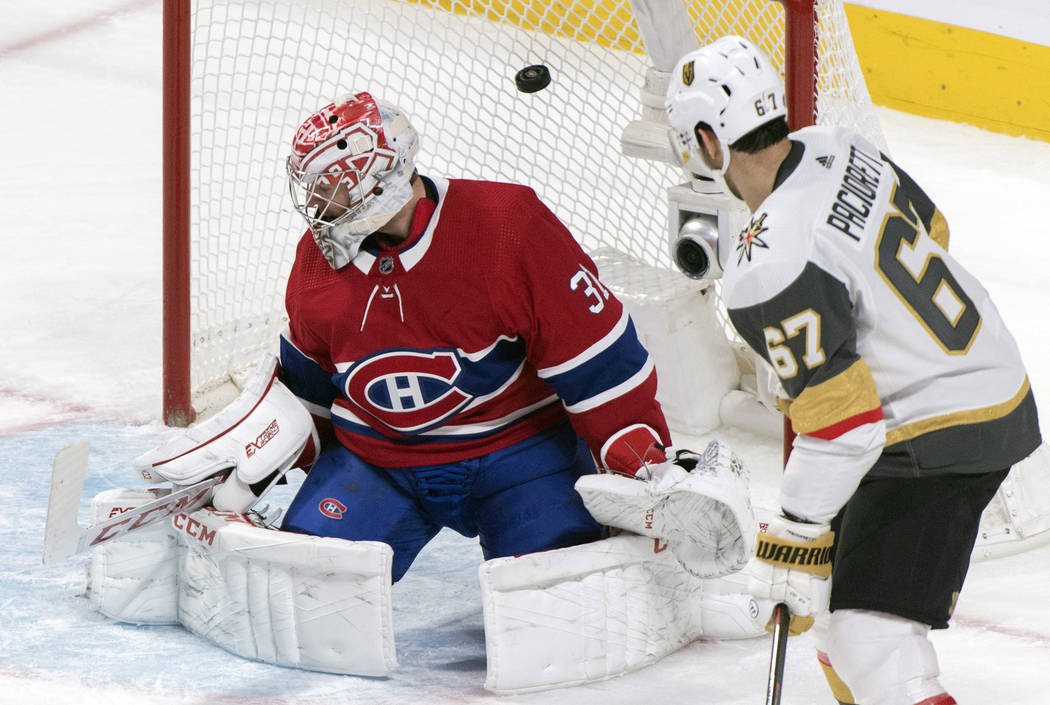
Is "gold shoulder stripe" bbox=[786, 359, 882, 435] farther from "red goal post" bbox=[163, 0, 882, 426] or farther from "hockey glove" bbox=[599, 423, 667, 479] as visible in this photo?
"red goal post" bbox=[163, 0, 882, 426]

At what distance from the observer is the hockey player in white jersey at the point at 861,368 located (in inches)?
79.2

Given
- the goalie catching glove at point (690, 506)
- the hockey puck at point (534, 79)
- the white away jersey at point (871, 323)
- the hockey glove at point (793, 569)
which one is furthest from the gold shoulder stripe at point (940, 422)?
the hockey puck at point (534, 79)

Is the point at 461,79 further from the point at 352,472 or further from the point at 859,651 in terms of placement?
the point at 859,651

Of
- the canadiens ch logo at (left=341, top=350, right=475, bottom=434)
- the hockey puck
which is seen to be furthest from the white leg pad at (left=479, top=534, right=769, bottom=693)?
the hockey puck

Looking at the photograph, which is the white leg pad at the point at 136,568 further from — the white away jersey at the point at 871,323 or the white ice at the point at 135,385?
the white away jersey at the point at 871,323

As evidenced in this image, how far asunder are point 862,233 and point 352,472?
1.03m

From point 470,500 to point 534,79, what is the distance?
98 cm

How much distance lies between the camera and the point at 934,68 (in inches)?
215

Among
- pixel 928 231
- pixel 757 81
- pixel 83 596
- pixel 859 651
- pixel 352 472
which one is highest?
pixel 757 81

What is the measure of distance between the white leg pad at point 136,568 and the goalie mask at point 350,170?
570mm

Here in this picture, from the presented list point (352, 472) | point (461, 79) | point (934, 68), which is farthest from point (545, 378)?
point (934, 68)

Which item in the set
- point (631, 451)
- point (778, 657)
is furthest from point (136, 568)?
point (778, 657)

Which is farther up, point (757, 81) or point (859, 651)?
point (757, 81)

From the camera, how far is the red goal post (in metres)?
3.58
